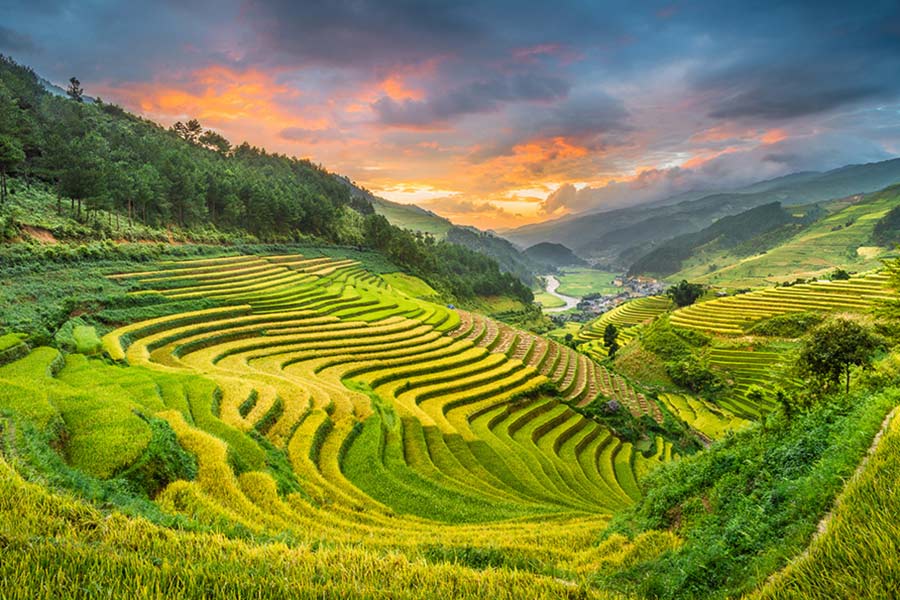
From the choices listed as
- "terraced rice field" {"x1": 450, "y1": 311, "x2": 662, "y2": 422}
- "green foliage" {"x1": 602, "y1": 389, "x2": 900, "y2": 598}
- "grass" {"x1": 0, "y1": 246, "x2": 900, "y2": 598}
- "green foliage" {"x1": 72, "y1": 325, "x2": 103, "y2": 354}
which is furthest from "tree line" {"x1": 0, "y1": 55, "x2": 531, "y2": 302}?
"green foliage" {"x1": 602, "y1": 389, "x2": 900, "y2": 598}

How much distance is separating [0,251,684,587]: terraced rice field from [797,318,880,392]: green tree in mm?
7178

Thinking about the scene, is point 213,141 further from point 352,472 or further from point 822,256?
point 822,256

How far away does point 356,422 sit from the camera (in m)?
15.4

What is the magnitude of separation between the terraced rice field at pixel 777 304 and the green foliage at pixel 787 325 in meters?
1.47

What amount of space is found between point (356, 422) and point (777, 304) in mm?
63143

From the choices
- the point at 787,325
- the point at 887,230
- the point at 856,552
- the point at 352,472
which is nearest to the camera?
the point at 856,552

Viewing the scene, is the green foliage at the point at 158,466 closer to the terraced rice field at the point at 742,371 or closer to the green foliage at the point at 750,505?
the green foliage at the point at 750,505

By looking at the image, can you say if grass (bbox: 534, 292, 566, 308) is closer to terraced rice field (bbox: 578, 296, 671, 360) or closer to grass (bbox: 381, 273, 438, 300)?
terraced rice field (bbox: 578, 296, 671, 360)

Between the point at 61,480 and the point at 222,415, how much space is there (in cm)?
746

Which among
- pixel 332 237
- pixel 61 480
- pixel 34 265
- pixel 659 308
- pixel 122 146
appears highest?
pixel 122 146

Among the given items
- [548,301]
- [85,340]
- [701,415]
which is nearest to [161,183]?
[85,340]

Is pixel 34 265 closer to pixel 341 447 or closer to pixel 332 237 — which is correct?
pixel 341 447

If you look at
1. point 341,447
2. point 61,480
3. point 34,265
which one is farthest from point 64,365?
point 34,265

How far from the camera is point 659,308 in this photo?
91438 mm
